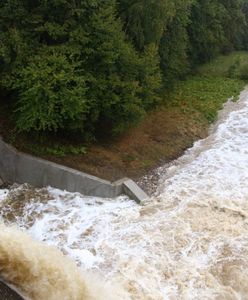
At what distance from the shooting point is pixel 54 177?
9266 mm

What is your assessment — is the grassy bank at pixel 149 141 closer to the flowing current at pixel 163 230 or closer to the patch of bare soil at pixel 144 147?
the patch of bare soil at pixel 144 147

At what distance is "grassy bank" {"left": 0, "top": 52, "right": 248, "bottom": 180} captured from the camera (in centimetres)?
968

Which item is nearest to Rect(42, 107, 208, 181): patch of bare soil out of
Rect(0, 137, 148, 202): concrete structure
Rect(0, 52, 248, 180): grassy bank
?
Rect(0, 52, 248, 180): grassy bank

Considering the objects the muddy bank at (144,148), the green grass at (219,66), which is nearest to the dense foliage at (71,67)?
the muddy bank at (144,148)

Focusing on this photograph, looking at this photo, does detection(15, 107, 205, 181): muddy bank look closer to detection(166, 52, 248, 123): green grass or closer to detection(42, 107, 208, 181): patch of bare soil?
detection(42, 107, 208, 181): patch of bare soil

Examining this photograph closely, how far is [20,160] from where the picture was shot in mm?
9508

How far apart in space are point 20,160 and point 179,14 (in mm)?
7294

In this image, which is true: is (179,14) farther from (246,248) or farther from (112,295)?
(112,295)

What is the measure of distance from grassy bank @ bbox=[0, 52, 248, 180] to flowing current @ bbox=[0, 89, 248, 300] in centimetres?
73

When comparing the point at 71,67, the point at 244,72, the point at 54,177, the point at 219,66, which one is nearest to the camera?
the point at 71,67

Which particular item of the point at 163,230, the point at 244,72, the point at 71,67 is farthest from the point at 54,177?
the point at 244,72

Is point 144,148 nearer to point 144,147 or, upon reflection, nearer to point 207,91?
point 144,147

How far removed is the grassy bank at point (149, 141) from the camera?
9.68m

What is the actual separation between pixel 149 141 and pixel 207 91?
5602 millimetres
